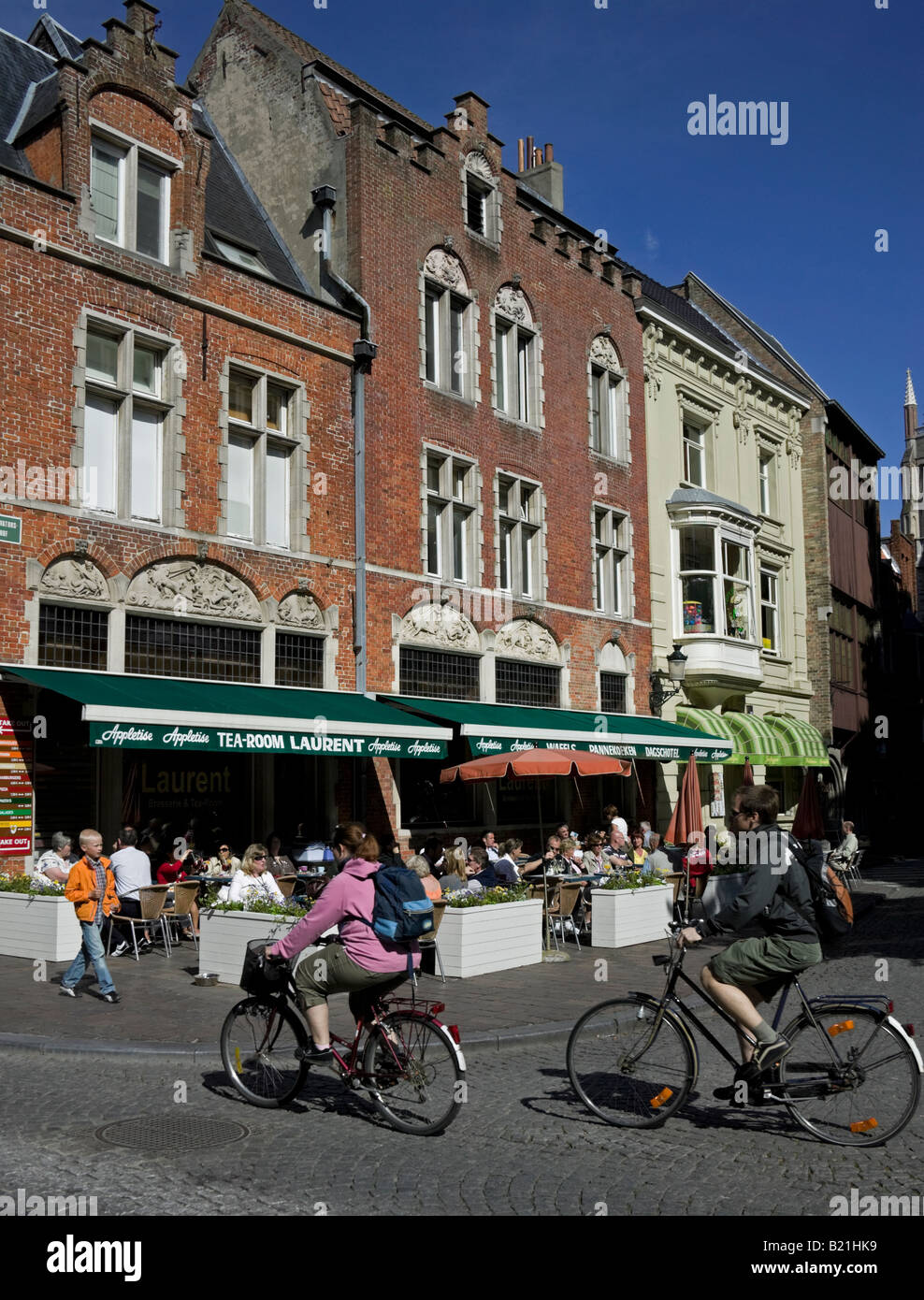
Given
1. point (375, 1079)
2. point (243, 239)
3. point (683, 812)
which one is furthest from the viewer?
point (683, 812)

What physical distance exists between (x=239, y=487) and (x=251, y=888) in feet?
22.8

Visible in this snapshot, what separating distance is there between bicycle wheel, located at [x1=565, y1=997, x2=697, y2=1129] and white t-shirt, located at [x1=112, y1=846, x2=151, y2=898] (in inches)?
307

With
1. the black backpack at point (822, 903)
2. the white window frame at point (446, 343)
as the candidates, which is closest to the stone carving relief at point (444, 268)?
the white window frame at point (446, 343)

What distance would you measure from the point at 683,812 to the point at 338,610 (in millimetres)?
7153

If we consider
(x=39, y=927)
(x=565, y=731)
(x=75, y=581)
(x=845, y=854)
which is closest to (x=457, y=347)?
(x=565, y=731)

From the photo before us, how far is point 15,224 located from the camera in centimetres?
1495

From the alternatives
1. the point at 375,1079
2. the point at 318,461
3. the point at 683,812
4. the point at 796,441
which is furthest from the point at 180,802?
the point at 796,441

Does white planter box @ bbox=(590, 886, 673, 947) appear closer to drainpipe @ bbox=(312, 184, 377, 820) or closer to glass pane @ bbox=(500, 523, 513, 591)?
drainpipe @ bbox=(312, 184, 377, 820)

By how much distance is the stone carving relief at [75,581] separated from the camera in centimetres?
1487

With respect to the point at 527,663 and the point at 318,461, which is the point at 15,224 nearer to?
the point at 318,461

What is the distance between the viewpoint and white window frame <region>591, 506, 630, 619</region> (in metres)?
25.6

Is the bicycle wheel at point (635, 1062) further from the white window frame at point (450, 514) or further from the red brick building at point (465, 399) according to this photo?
the white window frame at point (450, 514)

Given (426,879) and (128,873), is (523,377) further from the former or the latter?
(128,873)
